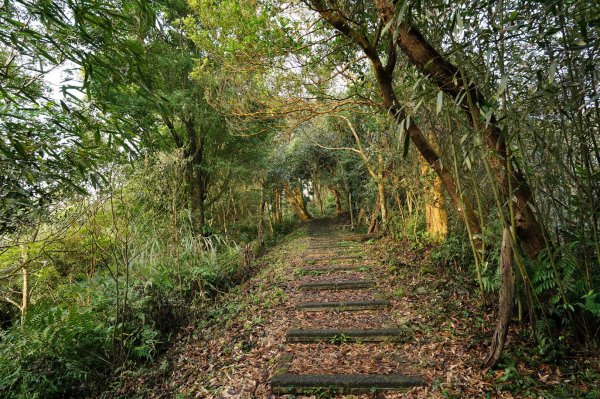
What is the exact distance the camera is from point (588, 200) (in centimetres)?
202

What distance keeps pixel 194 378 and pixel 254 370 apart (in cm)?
61

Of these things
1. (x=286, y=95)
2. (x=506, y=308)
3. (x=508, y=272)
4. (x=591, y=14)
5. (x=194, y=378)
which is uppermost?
(x=286, y=95)

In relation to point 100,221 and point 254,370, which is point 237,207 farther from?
point 254,370

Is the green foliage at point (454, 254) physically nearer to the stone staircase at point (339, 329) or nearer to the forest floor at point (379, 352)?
the forest floor at point (379, 352)

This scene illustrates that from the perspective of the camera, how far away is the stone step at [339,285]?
421 cm

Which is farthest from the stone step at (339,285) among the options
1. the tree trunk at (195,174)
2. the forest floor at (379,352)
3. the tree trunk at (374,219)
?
the tree trunk at (374,219)

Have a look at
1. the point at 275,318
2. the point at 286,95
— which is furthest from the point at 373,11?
the point at 275,318

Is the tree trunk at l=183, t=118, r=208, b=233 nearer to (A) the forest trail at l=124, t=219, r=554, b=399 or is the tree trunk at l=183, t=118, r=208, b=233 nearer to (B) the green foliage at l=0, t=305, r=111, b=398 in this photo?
(A) the forest trail at l=124, t=219, r=554, b=399

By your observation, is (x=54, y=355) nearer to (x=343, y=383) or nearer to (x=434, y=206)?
(x=343, y=383)

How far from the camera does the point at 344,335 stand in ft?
9.53

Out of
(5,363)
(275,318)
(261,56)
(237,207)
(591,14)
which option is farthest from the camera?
(237,207)

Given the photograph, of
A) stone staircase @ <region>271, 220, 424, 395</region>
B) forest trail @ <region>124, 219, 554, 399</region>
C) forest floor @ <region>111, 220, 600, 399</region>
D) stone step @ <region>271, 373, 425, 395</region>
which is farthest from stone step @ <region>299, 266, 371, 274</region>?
stone step @ <region>271, 373, 425, 395</region>

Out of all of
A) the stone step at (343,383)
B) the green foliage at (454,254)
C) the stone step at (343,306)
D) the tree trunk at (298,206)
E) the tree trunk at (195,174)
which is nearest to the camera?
the stone step at (343,383)

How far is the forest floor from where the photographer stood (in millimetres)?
2098
